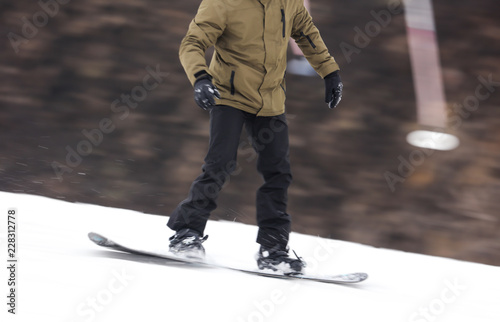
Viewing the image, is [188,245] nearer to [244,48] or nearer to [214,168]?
[214,168]

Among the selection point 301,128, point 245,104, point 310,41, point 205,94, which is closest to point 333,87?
point 310,41

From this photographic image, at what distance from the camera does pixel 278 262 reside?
2.21 meters

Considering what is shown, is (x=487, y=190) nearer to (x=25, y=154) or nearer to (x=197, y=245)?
(x=197, y=245)

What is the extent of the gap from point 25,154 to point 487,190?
3.46 meters

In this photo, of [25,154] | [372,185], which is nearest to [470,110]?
[372,185]

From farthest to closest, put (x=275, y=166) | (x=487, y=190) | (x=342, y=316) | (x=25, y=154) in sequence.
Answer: (x=25, y=154), (x=487, y=190), (x=275, y=166), (x=342, y=316)

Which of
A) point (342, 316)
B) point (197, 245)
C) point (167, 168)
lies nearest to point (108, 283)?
point (197, 245)

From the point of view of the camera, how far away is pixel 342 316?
5.56ft

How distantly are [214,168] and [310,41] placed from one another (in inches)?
29.1

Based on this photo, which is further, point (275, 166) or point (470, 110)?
point (470, 110)

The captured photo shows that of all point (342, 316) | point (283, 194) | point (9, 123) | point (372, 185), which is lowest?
point (342, 316)

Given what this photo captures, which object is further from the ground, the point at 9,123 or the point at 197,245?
the point at 9,123

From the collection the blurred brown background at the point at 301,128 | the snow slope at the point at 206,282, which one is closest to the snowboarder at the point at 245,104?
the snow slope at the point at 206,282

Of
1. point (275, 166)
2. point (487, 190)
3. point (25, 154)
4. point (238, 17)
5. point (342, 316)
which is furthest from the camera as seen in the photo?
point (25, 154)
